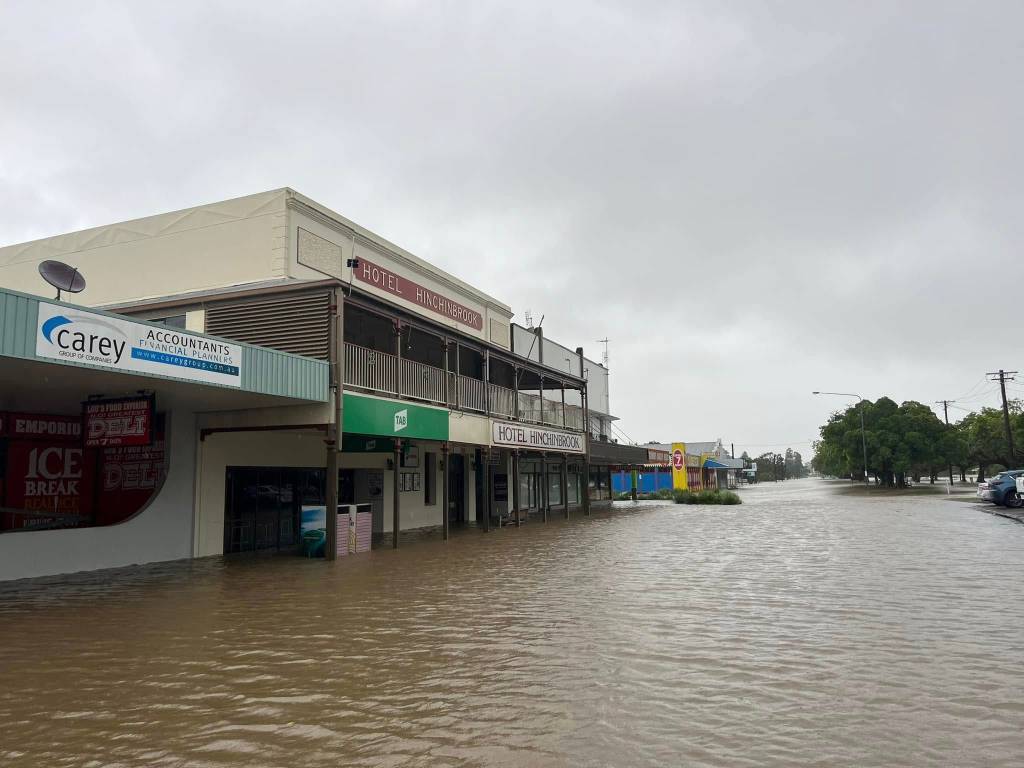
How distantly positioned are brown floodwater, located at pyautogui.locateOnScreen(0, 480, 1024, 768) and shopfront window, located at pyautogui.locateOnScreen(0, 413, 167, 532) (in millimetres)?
2607

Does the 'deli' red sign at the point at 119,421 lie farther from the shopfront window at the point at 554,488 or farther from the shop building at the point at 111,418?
the shopfront window at the point at 554,488

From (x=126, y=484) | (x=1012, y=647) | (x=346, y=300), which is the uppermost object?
(x=346, y=300)

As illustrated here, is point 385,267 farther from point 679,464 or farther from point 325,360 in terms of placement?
point 679,464

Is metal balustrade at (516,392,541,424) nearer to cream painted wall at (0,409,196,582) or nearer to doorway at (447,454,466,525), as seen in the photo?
doorway at (447,454,466,525)

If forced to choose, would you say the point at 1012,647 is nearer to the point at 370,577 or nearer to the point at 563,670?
the point at 563,670

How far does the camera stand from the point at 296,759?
4.48m

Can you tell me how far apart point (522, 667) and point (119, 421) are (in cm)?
1034

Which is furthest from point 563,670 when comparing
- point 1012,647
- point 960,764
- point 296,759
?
point 1012,647

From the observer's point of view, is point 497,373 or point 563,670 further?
point 497,373

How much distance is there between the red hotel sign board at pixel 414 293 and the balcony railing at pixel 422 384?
13.0 ft

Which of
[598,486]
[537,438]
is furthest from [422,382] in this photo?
[598,486]

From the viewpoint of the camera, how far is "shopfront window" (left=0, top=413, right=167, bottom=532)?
14000 millimetres

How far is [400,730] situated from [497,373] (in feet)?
80.2

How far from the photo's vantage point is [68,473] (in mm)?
15102
